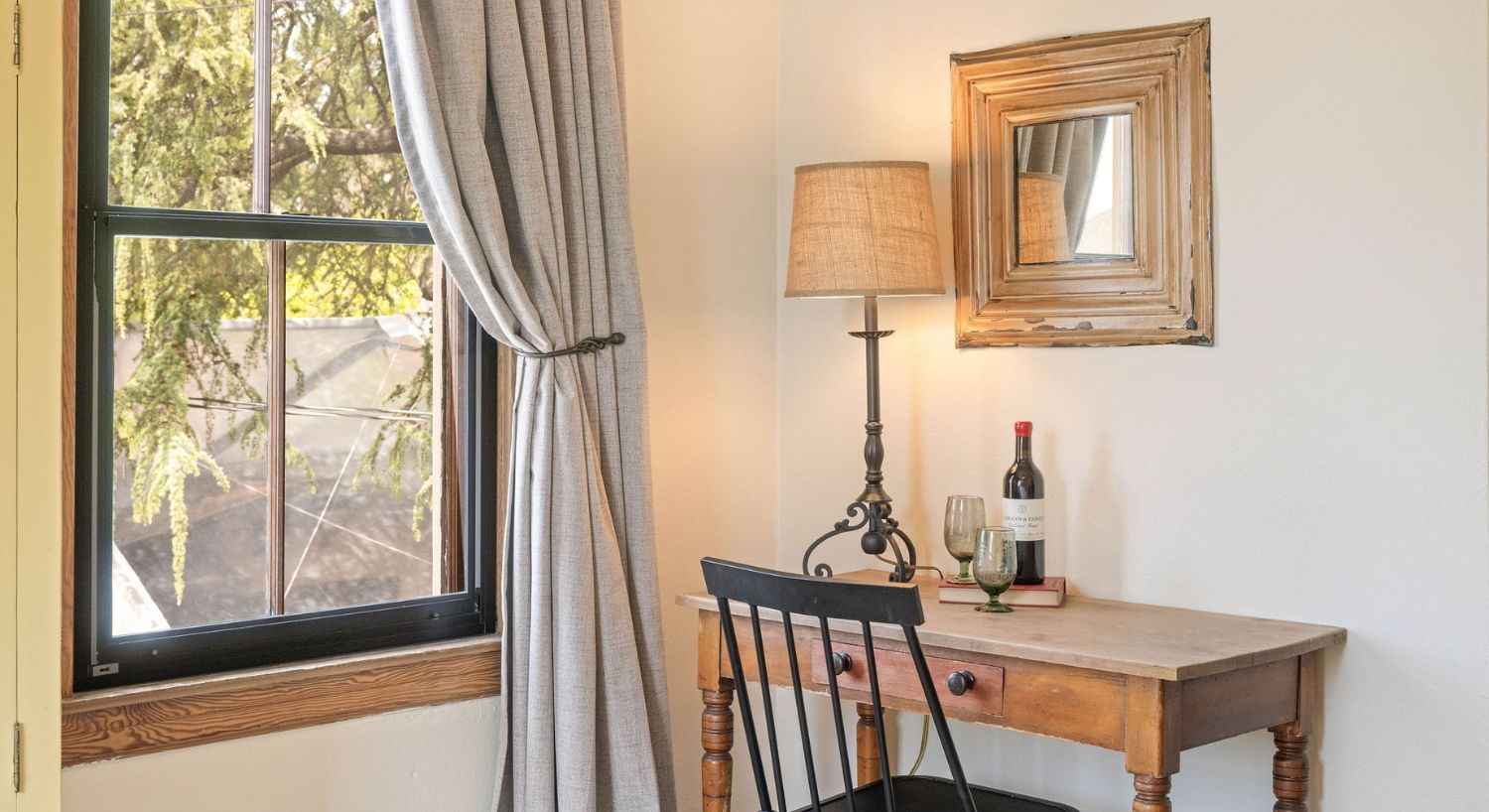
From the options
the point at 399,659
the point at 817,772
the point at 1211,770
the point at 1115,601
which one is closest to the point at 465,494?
the point at 399,659

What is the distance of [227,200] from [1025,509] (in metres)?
1.53

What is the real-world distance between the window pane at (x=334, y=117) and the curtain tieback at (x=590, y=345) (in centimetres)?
37

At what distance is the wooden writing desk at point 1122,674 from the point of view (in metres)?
1.94

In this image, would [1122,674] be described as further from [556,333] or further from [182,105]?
[182,105]

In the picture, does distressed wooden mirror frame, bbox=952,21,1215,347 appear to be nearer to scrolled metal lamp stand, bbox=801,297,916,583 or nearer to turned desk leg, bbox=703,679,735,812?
scrolled metal lamp stand, bbox=801,297,916,583

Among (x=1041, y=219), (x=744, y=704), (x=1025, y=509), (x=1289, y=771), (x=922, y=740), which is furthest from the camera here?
(x=922, y=740)

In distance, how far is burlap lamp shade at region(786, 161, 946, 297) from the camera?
98.9 inches

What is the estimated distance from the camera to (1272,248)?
2.32 meters

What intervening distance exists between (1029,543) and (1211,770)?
519mm

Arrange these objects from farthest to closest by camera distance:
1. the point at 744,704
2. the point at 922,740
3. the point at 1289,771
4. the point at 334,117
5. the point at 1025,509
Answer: the point at 922,740
the point at 1025,509
the point at 334,117
the point at 1289,771
the point at 744,704

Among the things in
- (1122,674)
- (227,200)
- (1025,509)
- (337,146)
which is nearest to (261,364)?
(227,200)

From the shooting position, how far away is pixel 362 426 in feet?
8.01

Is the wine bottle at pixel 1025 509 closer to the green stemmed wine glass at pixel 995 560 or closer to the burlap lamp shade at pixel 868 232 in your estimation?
the green stemmed wine glass at pixel 995 560

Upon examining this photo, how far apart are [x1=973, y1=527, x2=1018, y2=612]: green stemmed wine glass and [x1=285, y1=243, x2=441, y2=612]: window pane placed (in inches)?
40.3
